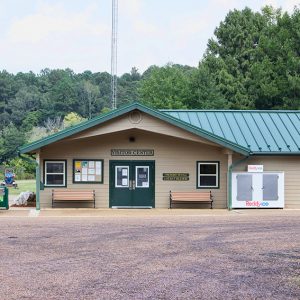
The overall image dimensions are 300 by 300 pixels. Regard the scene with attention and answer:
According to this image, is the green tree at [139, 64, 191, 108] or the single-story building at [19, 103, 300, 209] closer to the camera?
the single-story building at [19, 103, 300, 209]

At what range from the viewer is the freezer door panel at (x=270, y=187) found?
24.2 metres

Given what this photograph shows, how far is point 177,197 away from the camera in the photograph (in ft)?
79.9

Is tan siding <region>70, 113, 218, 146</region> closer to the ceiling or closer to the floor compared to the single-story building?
closer to the ceiling

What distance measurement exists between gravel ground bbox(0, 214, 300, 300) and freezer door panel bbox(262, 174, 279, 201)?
5.89 m

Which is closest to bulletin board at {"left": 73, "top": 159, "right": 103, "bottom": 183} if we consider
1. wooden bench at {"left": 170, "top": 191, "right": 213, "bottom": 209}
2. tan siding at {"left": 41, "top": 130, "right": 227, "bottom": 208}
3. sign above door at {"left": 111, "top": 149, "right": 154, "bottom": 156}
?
tan siding at {"left": 41, "top": 130, "right": 227, "bottom": 208}

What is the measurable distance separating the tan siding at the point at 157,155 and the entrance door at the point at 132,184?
8.1 inches

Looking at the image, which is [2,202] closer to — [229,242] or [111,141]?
[111,141]

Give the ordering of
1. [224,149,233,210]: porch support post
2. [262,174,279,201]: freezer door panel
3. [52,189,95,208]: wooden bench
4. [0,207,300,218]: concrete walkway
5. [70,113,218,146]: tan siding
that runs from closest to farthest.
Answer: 1. [0,207,300,218]: concrete walkway
2. [70,113,218,146]: tan siding
3. [224,149,233,210]: porch support post
4. [52,189,95,208]: wooden bench
5. [262,174,279,201]: freezer door panel

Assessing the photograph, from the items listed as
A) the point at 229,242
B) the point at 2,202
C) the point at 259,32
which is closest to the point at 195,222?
the point at 229,242

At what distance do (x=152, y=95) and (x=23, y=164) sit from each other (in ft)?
46.2

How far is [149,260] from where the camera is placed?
11.7 m

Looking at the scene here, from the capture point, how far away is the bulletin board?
80.4 ft

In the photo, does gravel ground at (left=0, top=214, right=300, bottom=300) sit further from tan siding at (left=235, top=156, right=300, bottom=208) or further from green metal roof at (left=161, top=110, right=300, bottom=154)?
green metal roof at (left=161, top=110, right=300, bottom=154)

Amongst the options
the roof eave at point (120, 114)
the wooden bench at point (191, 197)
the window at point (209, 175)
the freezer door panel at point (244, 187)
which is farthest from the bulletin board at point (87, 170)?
the freezer door panel at point (244, 187)
